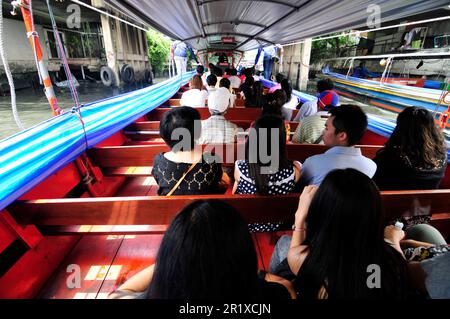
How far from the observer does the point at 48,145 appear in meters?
1.76

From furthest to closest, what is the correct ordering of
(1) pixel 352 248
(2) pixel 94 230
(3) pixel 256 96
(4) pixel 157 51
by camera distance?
(4) pixel 157 51 → (3) pixel 256 96 → (2) pixel 94 230 → (1) pixel 352 248

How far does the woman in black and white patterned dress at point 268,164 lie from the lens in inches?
53.8

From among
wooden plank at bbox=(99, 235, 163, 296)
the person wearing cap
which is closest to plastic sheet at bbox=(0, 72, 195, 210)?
wooden plank at bbox=(99, 235, 163, 296)

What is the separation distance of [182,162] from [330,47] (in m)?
22.2

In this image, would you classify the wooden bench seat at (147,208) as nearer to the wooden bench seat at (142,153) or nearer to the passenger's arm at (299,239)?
the passenger's arm at (299,239)

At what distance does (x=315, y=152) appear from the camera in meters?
2.37

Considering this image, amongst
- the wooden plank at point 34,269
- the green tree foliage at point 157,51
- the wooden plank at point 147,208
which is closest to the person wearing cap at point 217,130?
the wooden plank at point 147,208

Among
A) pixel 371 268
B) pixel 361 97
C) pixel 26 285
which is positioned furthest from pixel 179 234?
pixel 361 97

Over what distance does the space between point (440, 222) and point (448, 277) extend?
1.41m

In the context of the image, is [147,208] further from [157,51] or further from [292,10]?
[157,51]

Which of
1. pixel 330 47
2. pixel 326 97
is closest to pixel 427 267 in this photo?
pixel 326 97

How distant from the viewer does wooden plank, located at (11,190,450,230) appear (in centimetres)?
129
